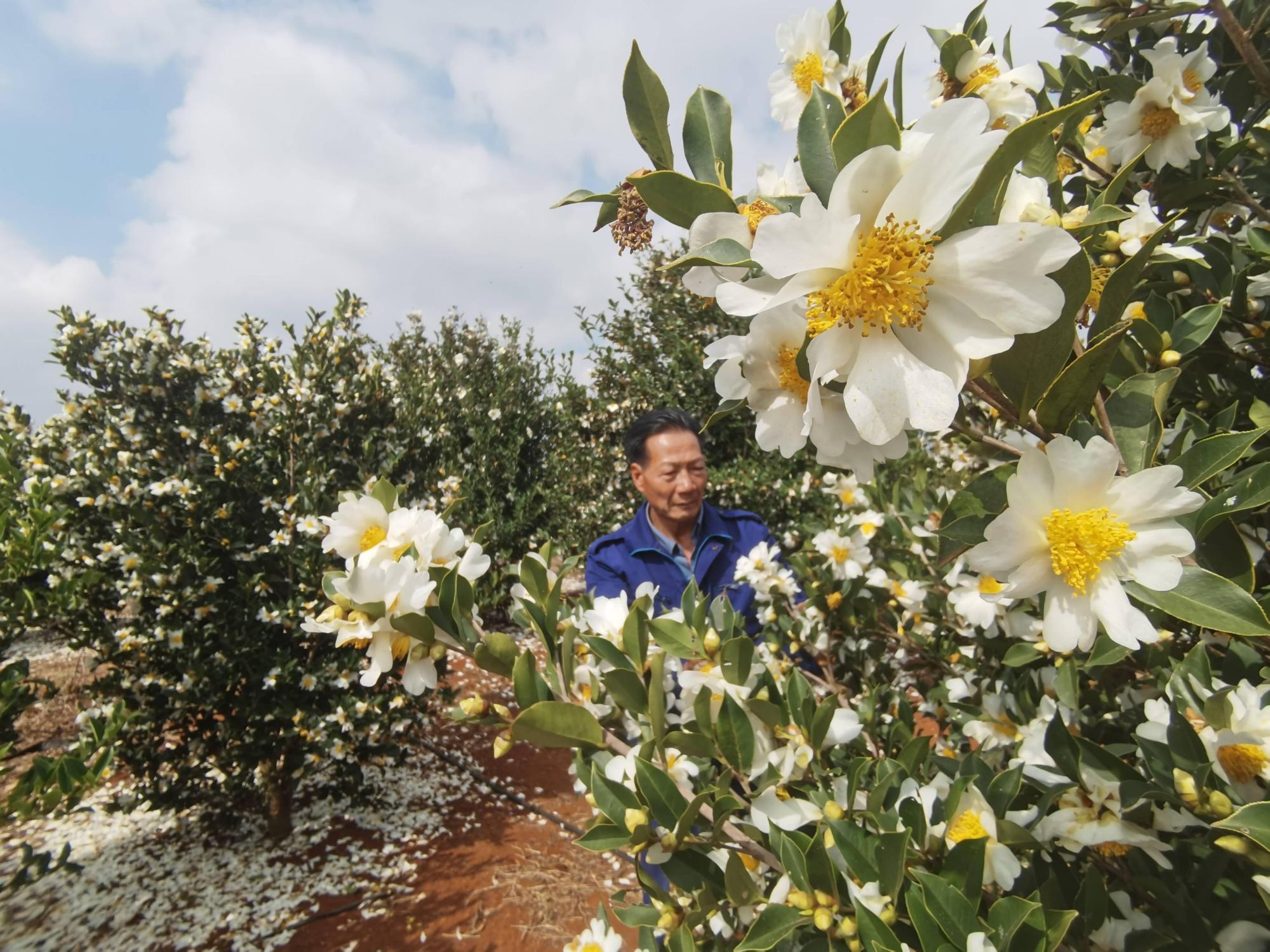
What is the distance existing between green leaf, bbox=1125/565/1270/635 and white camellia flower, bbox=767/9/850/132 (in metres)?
0.74

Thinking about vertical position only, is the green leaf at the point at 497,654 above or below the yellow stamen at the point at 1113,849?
above

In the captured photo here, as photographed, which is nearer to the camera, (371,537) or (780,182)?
(780,182)

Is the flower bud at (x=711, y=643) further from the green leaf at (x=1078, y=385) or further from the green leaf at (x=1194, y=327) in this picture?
the green leaf at (x=1194, y=327)

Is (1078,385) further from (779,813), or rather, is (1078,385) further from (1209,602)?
(779,813)

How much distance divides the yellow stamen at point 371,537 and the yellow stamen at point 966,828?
900 mm

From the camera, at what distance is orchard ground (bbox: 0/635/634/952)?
3275 millimetres

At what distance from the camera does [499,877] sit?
12.3 ft

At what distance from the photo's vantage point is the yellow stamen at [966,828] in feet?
2.91

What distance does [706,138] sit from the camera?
73 cm

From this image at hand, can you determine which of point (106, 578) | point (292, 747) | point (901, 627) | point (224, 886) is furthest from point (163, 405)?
point (901, 627)

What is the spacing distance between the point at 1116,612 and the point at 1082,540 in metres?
0.08

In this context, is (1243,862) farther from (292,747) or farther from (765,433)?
(292,747)

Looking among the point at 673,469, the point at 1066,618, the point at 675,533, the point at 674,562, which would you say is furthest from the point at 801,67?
the point at 675,533

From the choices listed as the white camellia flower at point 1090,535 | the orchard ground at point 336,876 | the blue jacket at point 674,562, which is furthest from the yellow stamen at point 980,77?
the orchard ground at point 336,876
